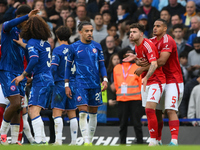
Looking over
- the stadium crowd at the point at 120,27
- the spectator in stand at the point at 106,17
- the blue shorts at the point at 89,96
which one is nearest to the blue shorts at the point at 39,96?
the blue shorts at the point at 89,96

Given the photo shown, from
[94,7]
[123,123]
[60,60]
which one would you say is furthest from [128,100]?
[94,7]

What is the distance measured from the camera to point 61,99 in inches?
378

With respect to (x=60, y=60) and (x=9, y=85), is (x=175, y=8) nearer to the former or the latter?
(x=60, y=60)

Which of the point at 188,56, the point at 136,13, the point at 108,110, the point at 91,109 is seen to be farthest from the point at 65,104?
the point at 136,13

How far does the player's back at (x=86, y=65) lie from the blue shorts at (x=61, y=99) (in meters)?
0.70

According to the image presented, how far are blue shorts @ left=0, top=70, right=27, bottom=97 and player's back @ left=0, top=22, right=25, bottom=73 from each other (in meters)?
0.10

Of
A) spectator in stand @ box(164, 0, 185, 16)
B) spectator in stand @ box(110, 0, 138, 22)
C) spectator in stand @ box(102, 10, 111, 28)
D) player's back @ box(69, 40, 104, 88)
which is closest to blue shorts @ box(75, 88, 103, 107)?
player's back @ box(69, 40, 104, 88)

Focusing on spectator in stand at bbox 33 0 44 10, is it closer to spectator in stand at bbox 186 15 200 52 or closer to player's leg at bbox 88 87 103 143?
spectator in stand at bbox 186 15 200 52

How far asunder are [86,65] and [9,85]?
179cm

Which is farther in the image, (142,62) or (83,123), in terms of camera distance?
(83,123)

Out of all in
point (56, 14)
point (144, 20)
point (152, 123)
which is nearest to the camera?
point (152, 123)

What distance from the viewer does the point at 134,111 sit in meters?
10.9

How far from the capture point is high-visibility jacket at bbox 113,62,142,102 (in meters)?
11.0

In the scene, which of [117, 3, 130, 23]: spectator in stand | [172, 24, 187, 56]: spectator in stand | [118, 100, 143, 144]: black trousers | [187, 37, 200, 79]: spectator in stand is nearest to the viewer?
[118, 100, 143, 144]: black trousers
